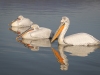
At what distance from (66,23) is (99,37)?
1.35 metres

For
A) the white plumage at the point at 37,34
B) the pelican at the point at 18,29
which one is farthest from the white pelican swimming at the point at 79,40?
the pelican at the point at 18,29

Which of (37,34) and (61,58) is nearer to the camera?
(61,58)

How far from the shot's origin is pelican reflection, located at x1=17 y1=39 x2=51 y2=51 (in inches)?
296

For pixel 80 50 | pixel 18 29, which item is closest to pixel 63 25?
pixel 80 50

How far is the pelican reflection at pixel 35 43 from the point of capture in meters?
7.52

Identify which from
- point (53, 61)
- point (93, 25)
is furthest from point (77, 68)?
point (93, 25)

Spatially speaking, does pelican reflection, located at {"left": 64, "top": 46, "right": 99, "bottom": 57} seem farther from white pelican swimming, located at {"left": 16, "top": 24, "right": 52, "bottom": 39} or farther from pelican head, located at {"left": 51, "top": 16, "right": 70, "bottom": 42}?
white pelican swimming, located at {"left": 16, "top": 24, "right": 52, "bottom": 39}

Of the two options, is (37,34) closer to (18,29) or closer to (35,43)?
(35,43)

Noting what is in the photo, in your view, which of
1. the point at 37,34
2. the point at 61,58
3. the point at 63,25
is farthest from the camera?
the point at 37,34

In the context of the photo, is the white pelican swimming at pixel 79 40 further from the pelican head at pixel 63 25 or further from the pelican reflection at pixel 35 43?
the pelican reflection at pixel 35 43

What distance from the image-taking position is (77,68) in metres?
5.66

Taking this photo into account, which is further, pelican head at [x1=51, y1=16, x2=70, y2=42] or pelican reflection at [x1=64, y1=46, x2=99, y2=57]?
pelican head at [x1=51, y1=16, x2=70, y2=42]

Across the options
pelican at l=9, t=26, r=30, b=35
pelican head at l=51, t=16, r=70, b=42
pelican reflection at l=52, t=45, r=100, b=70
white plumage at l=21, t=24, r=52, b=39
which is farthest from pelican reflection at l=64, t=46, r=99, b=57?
pelican at l=9, t=26, r=30, b=35

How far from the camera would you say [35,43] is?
803 cm
